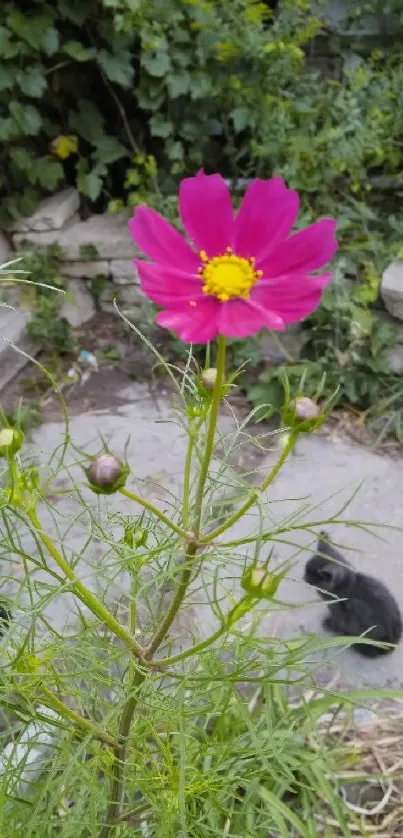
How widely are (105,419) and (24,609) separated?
139 cm

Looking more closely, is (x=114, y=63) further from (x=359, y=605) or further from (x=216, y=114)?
(x=359, y=605)

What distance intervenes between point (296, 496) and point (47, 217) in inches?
43.5

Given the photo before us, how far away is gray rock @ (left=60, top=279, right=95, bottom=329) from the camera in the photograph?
7.58 ft

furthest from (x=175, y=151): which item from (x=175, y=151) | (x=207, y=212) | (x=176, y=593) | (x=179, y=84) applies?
(x=176, y=593)

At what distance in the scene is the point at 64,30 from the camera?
7.22ft

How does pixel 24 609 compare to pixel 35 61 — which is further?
pixel 35 61

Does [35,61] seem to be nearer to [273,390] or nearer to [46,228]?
[46,228]

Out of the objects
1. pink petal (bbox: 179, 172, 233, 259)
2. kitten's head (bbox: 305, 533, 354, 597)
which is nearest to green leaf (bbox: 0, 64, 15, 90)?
kitten's head (bbox: 305, 533, 354, 597)

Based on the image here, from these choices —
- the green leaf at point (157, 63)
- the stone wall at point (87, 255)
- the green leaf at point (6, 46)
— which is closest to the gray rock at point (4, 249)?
the stone wall at point (87, 255)

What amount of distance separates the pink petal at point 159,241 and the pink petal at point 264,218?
0.04m

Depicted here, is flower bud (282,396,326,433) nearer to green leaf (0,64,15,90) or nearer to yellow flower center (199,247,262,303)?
yellow flower center (199,247,262,303)

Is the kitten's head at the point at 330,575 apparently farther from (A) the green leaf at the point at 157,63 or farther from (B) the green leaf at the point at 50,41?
(B) the green leaf at the point at 50,41

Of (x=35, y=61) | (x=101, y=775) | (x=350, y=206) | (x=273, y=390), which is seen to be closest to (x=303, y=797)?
(x=101, y=775)

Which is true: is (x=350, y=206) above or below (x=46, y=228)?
above
